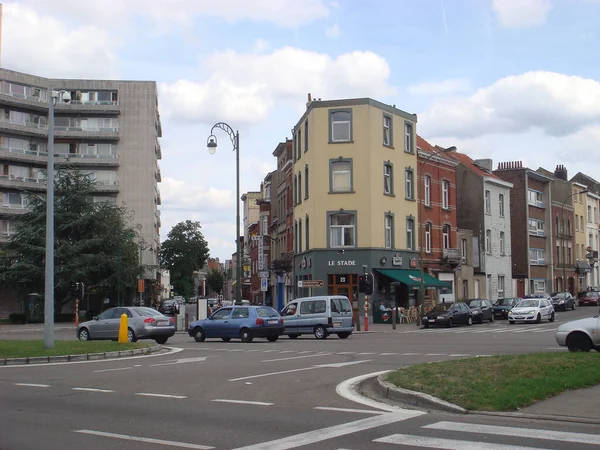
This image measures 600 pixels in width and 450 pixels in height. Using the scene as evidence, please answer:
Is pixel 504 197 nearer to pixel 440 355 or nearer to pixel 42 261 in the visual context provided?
pixel 42 261

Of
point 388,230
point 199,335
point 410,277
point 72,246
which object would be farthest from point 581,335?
point 72,246

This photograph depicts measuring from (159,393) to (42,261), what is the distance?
4648 cm

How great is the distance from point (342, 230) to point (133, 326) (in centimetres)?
2062

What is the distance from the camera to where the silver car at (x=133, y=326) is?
87.0ft

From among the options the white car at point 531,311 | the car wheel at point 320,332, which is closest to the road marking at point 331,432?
the car wheel at point 320,332

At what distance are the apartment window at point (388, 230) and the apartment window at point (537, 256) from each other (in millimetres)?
28726

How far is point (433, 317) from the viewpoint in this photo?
131 ft

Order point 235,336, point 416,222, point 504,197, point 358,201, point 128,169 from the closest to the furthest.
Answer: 1. point 235,336
2. point 358,201
3. point 416,222
4. point 504,197
5. point 128,169

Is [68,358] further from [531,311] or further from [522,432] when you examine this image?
[531,311]

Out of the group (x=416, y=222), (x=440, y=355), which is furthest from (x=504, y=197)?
(x=440, y=355)

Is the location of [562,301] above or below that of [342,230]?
below

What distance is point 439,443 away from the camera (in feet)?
25.7

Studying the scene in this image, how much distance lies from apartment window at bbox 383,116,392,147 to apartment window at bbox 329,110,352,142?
2609mm

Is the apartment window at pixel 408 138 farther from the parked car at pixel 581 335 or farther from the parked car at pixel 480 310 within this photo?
the parked car at pixel 581 335
